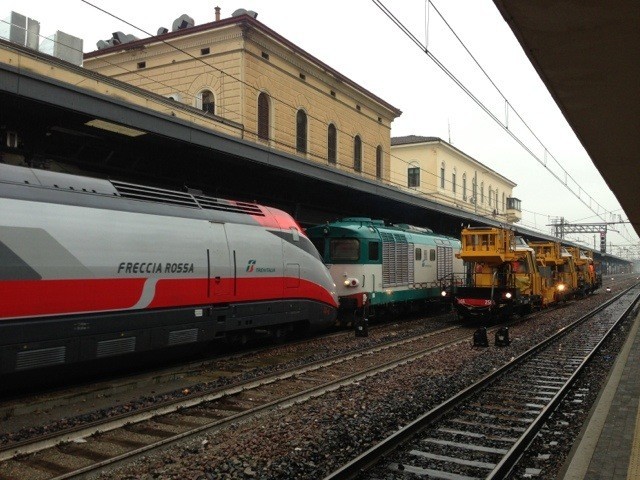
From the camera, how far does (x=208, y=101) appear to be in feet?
76.7

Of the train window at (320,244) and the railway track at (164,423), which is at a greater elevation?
the train window at (320,244)

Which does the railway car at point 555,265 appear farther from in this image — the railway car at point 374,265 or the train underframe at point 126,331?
the train underframe at point 126,331

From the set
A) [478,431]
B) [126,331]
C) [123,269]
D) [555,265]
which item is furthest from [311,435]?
[555,265]

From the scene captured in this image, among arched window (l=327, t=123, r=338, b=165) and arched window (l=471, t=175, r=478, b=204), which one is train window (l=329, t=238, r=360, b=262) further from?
arched window (l=471, t=175, r=478, b=204)

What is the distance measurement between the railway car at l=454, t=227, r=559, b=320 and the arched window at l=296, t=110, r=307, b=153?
9.47 metres

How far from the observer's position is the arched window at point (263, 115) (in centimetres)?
2323

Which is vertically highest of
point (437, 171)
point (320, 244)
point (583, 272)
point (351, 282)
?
point (437, 171)

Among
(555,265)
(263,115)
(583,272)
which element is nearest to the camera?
(263,115)

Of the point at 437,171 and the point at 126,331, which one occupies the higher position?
the point at 437,171

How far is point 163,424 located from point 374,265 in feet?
36.3

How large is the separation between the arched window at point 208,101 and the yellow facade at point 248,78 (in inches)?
Answer: 3.7

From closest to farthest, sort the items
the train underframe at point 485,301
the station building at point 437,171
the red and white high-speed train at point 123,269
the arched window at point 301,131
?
the red and white high-speed train at point 123,269 → the train underframe at point 485,301 → the arched window at point 301,131 → the station building at point 437,171

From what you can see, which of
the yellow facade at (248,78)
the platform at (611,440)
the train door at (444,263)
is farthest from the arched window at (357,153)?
the platform at (611,440)

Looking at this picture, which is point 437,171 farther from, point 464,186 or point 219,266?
point 219,266
